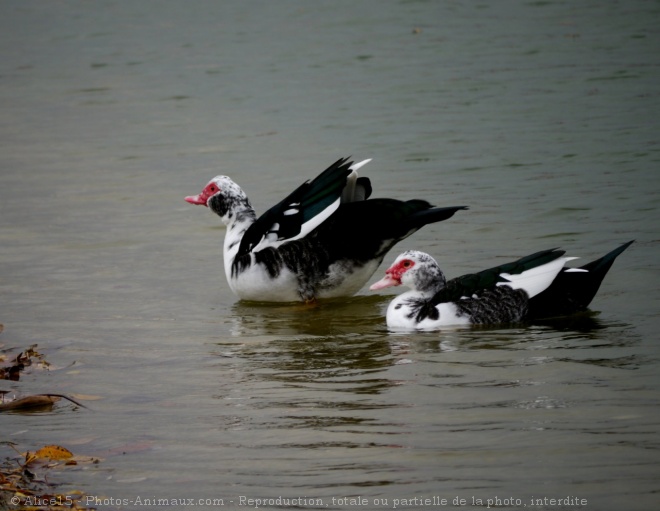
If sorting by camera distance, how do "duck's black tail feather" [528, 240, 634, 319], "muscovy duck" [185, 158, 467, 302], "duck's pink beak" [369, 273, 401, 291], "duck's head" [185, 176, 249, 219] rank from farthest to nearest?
"duck's head" [185, 176, 249, 219] < "muscovy duck" [185, 158, 467, 302] < "duck's pink beak" [369, 273, 401, 291] < "duck's black tail feather" [528, 240, 634, 319]

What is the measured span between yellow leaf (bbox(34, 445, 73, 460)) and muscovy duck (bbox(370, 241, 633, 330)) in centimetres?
302

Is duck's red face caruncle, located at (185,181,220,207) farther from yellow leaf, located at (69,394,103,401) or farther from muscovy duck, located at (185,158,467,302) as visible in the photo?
yellow leaf, located at (69,394,103,401)

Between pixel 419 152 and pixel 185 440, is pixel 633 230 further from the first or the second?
pixel 185 440

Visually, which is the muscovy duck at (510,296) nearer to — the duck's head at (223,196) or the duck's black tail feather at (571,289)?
the duck's black tail feather at (571,289)

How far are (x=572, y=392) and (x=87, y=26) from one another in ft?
58.9

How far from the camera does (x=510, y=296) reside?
806 cm

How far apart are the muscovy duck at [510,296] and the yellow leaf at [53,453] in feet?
9.92

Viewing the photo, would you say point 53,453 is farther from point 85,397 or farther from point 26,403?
point 85,397

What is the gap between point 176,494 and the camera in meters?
5.21

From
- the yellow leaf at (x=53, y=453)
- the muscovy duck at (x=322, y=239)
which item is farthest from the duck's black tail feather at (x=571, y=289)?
the yellow leaf at (x=53, y=453)

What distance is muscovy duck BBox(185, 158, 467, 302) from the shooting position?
902 cm

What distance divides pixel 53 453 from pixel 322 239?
3.92m

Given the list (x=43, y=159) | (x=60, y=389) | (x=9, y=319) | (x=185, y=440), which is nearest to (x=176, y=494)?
(x=185, y=440)

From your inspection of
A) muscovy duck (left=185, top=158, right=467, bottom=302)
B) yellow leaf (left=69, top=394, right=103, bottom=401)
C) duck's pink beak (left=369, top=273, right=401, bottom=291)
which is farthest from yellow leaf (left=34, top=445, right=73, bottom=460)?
muscovy duck (left=185, top=158, right=467, bottom=302)
